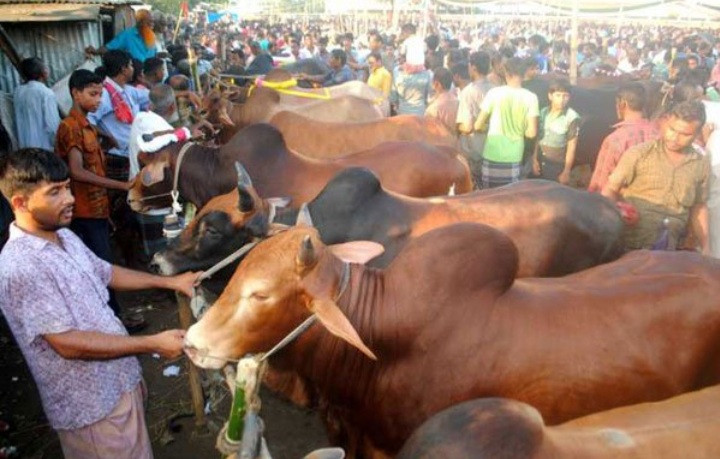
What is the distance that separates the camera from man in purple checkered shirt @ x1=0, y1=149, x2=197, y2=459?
2193 millimetres

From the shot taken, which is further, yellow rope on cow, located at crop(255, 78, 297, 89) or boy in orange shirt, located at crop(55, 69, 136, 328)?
yellow rope on cow, located at crop(255, 78, 297, 89)

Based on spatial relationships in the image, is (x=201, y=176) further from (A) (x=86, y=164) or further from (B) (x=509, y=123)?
(B) (x=509, y=123)

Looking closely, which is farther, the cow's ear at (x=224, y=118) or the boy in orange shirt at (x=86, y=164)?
the cow's ear at (x=224, y=118)

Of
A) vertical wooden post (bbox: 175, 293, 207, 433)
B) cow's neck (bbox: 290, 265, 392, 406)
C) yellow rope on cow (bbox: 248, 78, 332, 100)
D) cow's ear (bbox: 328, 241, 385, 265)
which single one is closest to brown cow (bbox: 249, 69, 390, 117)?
yellow rope on cow (bbox: 248, 78, 332, 100)

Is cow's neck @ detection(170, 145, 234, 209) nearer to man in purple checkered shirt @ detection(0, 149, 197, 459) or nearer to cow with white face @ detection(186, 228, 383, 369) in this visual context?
man in purple checkered shirt @ detection(0, 149, 197, 459)

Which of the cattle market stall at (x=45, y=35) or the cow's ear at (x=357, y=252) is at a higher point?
the cattle market stall at (x=45, y=35)

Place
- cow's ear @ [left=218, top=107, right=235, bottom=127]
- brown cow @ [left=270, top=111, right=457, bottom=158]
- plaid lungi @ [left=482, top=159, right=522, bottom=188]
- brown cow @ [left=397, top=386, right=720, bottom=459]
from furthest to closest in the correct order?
cow's ear @ [left=218, top=107, right=235, bottom=127]
brown cow @ [left=270, top=111, right=457, bottom=158]
plaid lungi @ [left=482, top=159, right=522, bottom=188]
brown cow @ [left=397, top=386, right=720, bottom=459]

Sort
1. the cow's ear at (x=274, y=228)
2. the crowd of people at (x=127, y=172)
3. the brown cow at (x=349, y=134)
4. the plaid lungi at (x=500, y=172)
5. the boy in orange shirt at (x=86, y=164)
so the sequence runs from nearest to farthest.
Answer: the crowd of people at (x=127, y=172) < the cow's ear at (x=274, y=228) < the boy in orange shirt at (x=86, y=164) < the plaid lungi at (x=500, y=172) < the brown cow at (x=349, y=134)

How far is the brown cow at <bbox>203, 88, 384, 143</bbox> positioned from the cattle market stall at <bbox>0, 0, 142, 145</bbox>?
2062 millimetres

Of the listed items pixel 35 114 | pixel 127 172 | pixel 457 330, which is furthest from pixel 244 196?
pixel 35 114

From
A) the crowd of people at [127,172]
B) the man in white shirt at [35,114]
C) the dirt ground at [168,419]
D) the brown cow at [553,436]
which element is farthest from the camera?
the man in white shirt at [35,114]

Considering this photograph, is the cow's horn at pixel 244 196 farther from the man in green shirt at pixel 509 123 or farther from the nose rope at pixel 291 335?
the man in green shirt at pixel 509 123

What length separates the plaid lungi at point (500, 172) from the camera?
5918 mm

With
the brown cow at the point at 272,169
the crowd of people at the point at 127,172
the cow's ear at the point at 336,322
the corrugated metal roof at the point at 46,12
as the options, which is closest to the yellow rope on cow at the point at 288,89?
the crowd of people at the point at 127,172
